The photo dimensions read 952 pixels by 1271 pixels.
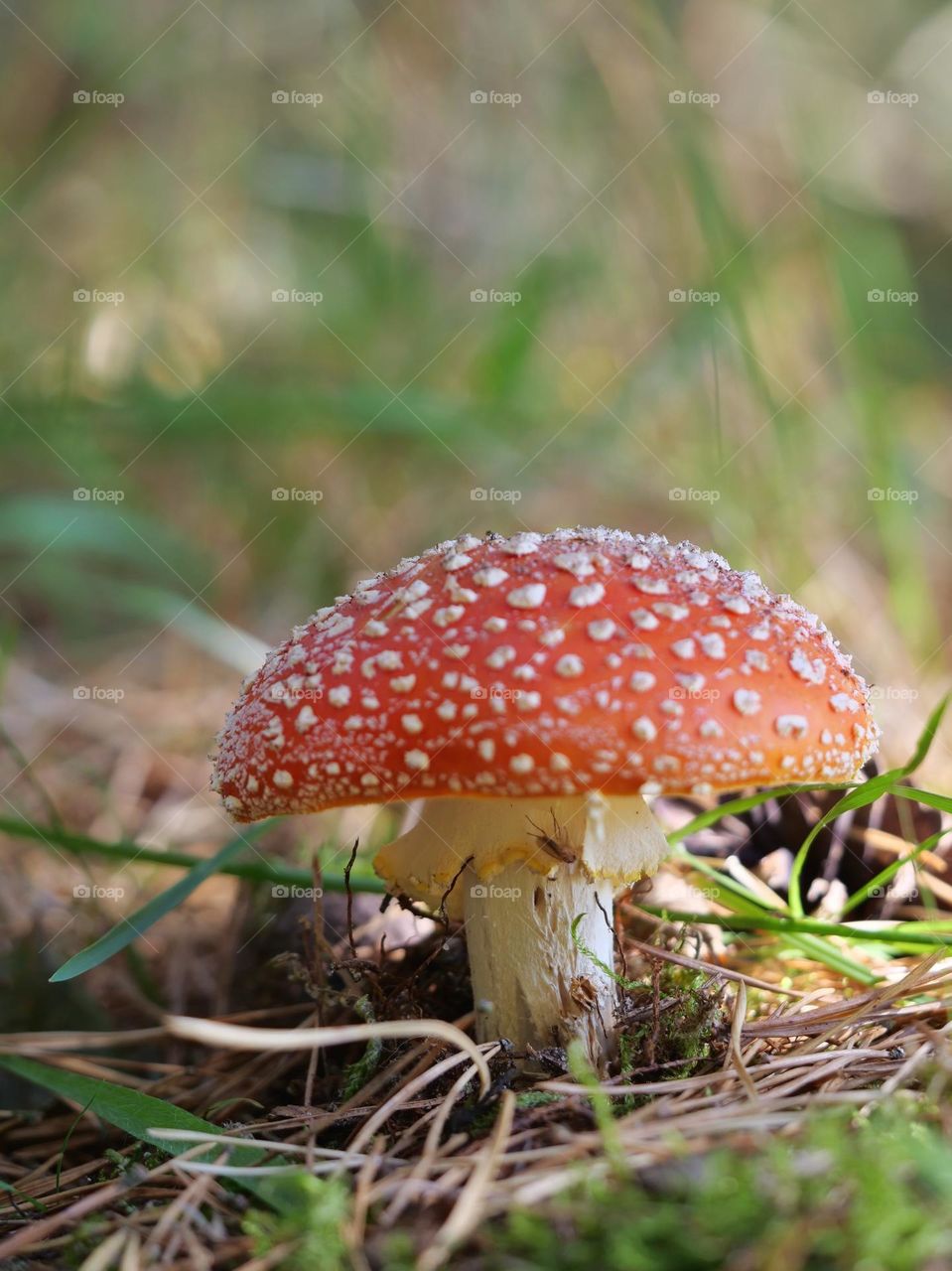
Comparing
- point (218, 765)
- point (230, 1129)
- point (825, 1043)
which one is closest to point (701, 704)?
point (825, 1043)

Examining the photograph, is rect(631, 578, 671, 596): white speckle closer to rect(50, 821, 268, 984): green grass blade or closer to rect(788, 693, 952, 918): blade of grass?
rect(788, 693, 952, 918): blade of grass

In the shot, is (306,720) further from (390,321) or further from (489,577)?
(390,321)

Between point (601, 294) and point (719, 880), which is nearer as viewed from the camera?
point (719, 880)

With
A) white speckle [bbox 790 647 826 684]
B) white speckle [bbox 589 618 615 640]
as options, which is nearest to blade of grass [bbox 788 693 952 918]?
white speckle [bbox 790 647 826 684]

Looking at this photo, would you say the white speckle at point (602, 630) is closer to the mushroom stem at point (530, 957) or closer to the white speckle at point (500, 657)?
the white speckle at point (500, 657)

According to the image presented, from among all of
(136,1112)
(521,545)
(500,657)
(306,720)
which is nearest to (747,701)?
(500,657)

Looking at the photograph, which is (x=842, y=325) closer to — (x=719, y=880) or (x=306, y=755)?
(x=719, y=880)

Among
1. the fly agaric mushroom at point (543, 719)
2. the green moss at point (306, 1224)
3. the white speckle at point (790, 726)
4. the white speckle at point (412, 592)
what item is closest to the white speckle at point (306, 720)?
the fly agaric mushroom at point (543, 719)
